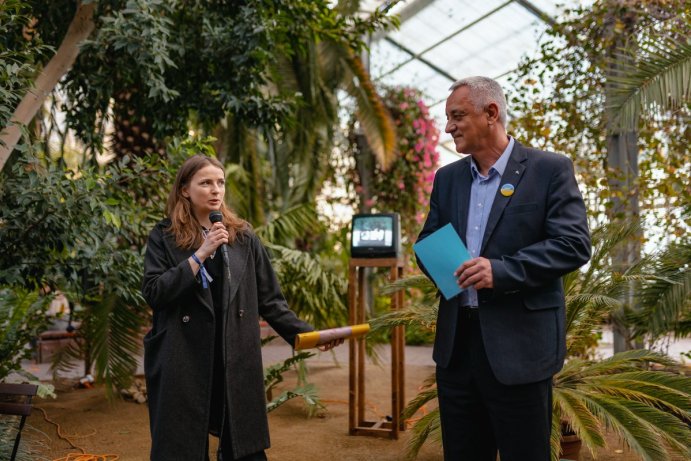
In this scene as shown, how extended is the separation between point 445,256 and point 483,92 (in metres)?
0.58

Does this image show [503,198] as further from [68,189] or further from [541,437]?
[68,189]

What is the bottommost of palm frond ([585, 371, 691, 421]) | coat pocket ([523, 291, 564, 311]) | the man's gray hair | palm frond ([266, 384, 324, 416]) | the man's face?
palm frond ([266, 384, 324, 416])

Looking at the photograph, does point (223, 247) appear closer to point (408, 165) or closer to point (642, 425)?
point (642, 425)

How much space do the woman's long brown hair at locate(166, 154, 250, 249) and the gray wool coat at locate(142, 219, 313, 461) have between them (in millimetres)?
43

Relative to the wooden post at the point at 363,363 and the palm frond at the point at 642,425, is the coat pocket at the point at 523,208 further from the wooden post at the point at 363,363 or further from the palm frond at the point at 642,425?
the wooden post at the point at 363,363

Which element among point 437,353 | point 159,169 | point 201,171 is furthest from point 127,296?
point 437,353

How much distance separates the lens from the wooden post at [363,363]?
17.3ft

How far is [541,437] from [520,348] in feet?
1.04

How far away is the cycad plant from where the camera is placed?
3.84m

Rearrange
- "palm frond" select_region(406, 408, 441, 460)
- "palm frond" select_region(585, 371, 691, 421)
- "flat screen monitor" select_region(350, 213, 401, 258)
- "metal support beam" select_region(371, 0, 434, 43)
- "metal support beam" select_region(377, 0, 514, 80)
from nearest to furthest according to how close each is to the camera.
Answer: "palm frond" select_region(585, 371, 691, 421)
"palm frond" select_region(406, 408, 441, 460)
"flat screen monitor" select_region(350, 213, 401, 258)
"metal support beam" select_region(377, 0, 514, 80)
"metal support beam" select_region(371, 0, 434, 43)

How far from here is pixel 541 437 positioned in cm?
239

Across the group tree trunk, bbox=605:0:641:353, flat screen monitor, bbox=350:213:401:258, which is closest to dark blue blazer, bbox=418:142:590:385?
flat screen monitor, bbox=350:213:401:258

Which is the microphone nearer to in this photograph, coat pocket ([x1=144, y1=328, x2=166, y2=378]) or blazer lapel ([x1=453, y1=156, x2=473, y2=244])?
coat pocket ([x1=144, y1=328, x2=166, y2=378])

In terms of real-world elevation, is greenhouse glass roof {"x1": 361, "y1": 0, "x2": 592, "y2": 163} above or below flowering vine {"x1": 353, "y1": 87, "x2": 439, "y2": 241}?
above
